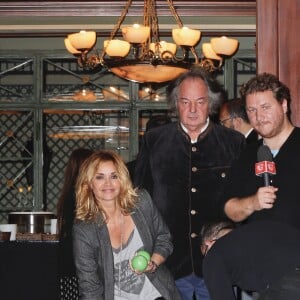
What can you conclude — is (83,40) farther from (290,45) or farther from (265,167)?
(265,167)

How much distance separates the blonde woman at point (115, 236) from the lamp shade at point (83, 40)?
2733mm

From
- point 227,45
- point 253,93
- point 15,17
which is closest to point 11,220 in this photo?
point 227,45

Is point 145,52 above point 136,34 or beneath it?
beneath

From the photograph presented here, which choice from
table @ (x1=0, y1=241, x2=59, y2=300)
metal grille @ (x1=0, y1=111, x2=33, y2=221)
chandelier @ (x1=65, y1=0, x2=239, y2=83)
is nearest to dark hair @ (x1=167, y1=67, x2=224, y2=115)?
table @ (x1=0, y1=241, x2=59, y2=300)

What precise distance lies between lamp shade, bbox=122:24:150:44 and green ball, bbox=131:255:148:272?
2888 mm

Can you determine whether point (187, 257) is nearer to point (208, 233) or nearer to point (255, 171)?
point (208, 233)

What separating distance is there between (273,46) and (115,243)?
1.14 m

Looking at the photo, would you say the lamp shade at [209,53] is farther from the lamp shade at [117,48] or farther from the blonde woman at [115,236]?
the blonde woman at [115,236]

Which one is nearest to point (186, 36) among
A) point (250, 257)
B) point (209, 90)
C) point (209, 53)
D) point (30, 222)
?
point (209, 53)

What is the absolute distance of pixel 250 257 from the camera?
2.56 metres

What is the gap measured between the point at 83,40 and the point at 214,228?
3141mm

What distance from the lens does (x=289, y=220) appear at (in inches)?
115

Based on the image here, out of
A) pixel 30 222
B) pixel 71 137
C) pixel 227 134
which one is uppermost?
pixel 71 137

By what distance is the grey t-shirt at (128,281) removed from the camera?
3645mm
